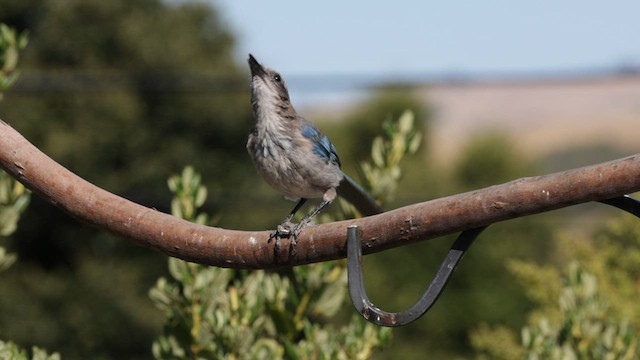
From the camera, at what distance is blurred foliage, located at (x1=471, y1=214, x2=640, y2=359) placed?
458cm

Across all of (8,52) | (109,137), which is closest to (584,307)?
(8,52)

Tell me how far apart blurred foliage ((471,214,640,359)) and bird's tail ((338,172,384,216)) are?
0.99 m

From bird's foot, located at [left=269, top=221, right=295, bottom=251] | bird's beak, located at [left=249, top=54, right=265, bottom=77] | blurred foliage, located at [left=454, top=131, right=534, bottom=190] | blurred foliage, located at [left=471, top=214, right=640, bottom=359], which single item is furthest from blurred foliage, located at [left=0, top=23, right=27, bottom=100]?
blurred foliage, located at [left=454, top=131, right=534, bottom=190]

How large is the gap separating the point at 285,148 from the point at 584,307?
4.60ft

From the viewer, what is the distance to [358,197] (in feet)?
12.8

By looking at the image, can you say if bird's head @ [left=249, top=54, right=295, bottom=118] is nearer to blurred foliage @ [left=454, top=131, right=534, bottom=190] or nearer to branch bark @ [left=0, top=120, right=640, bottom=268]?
branch bark @ [left=0, top=120, right=640, bottom=268]

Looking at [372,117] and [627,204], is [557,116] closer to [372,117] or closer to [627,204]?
[372,117]

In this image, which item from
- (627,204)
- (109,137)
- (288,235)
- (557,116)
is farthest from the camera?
(557,116)

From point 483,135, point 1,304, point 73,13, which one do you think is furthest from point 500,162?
point 1,304

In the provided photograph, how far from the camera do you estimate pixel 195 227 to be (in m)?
2.96

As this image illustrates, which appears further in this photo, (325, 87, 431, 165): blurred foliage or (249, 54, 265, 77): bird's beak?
(325, 87, 431, 165): blurred foliage

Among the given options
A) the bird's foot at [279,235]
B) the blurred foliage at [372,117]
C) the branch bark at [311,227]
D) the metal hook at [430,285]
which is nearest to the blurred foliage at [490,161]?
the blurred foliage at [372,117]

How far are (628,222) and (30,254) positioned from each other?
1675 cm

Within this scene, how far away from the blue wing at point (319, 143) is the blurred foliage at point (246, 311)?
0.23 metres
